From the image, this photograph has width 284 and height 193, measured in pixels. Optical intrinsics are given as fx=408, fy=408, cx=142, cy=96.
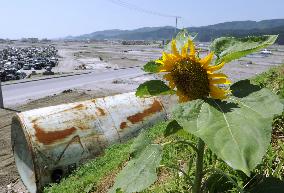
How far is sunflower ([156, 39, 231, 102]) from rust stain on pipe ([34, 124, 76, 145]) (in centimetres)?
881

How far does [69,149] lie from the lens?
10461 mm

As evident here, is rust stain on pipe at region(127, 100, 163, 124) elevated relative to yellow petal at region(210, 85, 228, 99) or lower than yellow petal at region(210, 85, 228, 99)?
lower

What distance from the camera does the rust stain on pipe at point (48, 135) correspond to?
10.3 metres

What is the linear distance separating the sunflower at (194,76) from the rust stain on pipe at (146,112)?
33.3 feet

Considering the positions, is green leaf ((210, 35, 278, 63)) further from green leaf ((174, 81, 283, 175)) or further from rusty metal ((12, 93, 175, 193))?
rusty metal ((12, 93, 175, 193))

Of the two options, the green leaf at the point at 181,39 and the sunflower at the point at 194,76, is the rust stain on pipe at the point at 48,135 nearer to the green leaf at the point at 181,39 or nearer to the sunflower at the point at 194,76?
the green leaf at the point at 181,39

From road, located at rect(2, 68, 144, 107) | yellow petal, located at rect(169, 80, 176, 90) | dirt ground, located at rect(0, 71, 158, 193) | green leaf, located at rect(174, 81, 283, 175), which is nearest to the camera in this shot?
green leaf, located at rect(174, 81, 283, 175)

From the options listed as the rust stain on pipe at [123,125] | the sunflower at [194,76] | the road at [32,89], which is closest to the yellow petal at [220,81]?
the sunflower at [194,76]

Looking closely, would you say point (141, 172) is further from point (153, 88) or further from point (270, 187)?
point (270, 187)

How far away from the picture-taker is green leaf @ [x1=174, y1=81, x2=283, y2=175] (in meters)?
1.29

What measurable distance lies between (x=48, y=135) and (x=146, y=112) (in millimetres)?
3336

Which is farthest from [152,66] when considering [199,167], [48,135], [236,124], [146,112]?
[146,112]

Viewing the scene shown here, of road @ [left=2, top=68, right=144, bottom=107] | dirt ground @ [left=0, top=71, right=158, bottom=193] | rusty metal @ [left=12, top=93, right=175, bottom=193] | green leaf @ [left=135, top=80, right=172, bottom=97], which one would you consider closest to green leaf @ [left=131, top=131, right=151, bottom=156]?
green leaf @ [left=135, top=80, right=172, bottom=97]

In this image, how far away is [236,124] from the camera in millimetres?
1451
